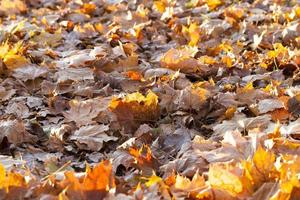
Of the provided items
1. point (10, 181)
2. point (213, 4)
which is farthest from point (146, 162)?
point (213, 4)

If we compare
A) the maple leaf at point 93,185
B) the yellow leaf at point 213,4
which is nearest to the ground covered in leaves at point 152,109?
the maple leaf at point 93,185

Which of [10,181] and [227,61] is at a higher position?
[10,181]

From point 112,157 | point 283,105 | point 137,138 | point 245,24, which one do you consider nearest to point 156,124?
point 137,138

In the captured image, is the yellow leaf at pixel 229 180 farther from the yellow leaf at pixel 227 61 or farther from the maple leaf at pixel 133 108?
the yellow leaf at pixel 227 61

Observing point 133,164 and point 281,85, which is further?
point 281,85

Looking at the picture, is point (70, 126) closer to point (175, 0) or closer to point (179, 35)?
point (179, 35)

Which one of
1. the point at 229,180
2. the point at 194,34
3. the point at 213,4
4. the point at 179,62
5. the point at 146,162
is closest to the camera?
the point at 229,180

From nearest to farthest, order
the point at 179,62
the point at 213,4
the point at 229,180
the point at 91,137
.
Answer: the point at 229,180
the point at 91,137
the point at 179,62
the point at 213,4

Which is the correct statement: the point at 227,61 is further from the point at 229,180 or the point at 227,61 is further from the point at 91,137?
the point at 229,180

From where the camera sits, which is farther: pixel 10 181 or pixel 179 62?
pixel 179 62
